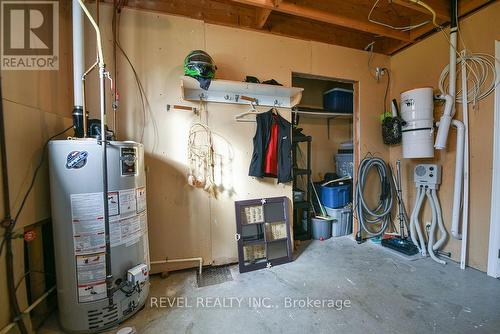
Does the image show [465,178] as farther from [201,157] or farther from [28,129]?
[28,129]

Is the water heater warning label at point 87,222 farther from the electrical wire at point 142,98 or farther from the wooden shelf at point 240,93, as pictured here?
the wooden shelf at point 240,93

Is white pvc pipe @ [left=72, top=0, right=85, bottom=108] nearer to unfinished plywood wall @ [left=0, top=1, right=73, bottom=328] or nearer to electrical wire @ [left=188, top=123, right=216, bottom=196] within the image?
unfinished plywood wall @ [left=0, top=1, right=73, bottom=328]

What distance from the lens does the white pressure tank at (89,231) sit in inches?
52.4

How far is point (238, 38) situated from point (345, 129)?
2594mm

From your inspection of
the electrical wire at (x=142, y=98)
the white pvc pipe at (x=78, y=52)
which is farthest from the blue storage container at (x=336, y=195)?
the white pvc pipe at (x=78, y=52)

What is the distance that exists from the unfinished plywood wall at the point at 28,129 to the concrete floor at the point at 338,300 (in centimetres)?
74

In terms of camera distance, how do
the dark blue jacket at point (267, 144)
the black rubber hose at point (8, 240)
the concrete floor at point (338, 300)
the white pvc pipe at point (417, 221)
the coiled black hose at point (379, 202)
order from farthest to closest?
the coiled black hose at point (379, 202) → the white pvc pipe at point (417, 221) → the dark blue jacket at point (267, 144) → the concrete floor at point (338, 300) → the black rubber hose at point (8, 240)

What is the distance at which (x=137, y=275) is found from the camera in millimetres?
1482

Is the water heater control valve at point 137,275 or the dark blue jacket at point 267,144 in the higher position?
the dark blue jacket at point 267,144

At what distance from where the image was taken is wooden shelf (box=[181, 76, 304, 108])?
82.9 inches

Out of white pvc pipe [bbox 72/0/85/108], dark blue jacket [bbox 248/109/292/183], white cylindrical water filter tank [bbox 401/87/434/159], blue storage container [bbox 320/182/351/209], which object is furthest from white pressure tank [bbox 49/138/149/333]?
white cylindrical water filter tank [bbox 401/87/434/159]

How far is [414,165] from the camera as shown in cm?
277

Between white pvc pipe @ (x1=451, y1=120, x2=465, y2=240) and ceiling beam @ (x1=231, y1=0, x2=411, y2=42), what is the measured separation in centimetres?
128

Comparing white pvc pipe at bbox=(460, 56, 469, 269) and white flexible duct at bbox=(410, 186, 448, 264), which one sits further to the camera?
white flexible duct at bbox=(410, 186, 448, 264)
